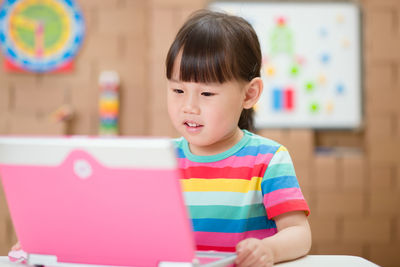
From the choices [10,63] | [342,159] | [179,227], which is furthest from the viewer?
[10,63]

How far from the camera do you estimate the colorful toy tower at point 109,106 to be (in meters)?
2.99

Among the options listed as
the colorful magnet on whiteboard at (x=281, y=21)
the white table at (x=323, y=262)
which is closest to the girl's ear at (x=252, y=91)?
the white table at (x=323, y=262)

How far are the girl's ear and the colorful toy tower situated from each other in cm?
210

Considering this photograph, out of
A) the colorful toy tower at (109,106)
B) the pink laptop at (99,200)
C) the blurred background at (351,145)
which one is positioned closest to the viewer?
the pink laptop at (99,200)

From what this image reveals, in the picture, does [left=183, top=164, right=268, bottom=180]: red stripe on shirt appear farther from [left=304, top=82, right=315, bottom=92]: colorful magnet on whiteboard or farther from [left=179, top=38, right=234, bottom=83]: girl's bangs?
[left=304, top=82, right=315, bottom=92]: colorful magnet on whiteboard

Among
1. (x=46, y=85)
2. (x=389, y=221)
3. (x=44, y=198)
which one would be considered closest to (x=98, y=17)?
(x=46, y=85)

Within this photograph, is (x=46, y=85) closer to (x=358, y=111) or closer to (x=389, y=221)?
(x=358, y=111)

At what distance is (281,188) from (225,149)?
153 mm

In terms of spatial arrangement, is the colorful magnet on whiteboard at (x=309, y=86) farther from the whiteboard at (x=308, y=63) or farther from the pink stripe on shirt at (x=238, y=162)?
the pink stripe on shirt at (x=238, y=162)

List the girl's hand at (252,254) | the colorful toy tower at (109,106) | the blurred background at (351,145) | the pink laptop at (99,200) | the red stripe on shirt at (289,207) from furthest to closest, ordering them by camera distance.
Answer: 1. the colorful toy tower at (109,106)
2. the blurred background at (351,145)
3. the red stripe on shirt at (289,207)
4. the girl's hand at (252,254)
5. the pink laptop at (99,200)

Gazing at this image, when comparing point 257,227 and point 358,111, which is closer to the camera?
point 257,227

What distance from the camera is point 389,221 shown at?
9.44 feet

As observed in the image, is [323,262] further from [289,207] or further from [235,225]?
[235,225]

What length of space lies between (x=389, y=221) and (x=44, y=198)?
8.65ft
